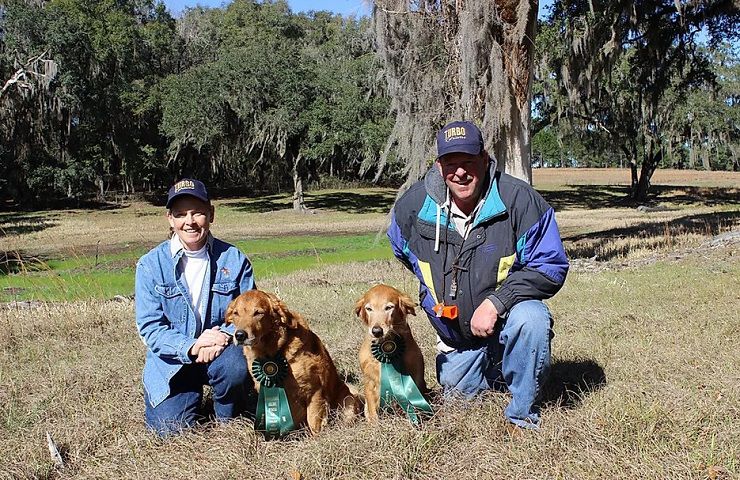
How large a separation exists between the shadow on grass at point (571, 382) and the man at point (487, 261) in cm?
41

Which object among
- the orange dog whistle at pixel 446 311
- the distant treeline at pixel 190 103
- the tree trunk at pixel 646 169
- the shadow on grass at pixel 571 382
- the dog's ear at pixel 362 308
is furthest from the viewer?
the tree trunk at pixel 646 169

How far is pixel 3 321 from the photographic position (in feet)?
22.0

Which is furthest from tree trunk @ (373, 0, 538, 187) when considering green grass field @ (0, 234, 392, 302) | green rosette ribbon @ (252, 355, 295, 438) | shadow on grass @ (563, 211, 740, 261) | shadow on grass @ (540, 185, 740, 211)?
shadow on grass @ (540, 185, 740, 211)

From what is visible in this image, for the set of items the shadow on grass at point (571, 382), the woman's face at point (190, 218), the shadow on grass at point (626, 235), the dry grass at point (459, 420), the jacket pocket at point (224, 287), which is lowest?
the shadow on grass at point (626, 235)

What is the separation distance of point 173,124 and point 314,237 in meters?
14.1

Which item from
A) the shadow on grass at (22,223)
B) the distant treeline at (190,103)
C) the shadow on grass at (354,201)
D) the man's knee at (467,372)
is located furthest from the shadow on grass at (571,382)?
the shadow on grass at (354,201)

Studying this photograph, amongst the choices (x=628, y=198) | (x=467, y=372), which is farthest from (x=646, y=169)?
(x=467, y=372)

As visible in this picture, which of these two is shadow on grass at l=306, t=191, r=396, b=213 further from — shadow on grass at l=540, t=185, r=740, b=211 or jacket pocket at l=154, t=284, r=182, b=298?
jacket pocket at l=154, t=284, r=182, b=298

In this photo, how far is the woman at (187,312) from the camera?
3840mm

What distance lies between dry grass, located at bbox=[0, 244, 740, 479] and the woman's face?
114 centimetres

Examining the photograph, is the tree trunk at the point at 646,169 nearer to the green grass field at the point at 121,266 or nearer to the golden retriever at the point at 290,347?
the green grass field at the point at 121,266

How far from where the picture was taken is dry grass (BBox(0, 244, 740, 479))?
309cm

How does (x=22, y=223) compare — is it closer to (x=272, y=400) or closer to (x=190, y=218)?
(x=190, y=218)

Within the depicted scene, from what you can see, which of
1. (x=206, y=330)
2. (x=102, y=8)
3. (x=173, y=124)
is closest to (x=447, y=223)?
(x=206, y=330)
